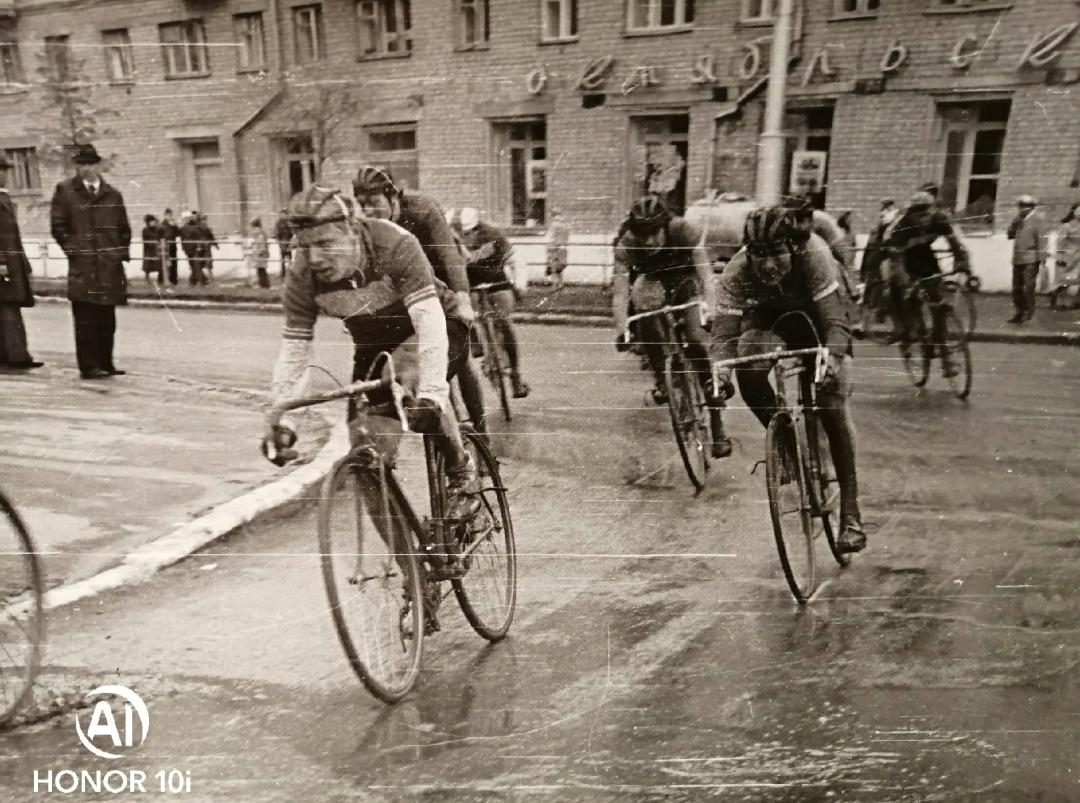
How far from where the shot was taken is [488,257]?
1580mm

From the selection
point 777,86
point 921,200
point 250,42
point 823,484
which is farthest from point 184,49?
point 823,484

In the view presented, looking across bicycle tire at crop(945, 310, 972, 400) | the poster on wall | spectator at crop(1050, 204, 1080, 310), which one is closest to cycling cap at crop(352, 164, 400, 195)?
the poster on wall

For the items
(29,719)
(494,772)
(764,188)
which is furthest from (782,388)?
(29,719)

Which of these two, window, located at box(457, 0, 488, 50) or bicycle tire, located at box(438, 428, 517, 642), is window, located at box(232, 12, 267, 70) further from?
bicycle tire, located at box(438, 428, 517, 642)

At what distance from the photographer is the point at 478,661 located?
1.97 metres

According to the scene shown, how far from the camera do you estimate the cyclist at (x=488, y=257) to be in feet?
5.16

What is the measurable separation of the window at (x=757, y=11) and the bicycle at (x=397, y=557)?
1047 millimetres

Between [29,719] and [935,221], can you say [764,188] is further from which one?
[29,719]

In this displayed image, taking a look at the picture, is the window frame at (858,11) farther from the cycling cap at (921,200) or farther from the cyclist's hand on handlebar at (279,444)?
the cyclist's hand on handlebar at (279,444)

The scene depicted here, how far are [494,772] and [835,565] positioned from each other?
1.20 metres

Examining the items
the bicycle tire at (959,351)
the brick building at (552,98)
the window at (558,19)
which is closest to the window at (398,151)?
the brick building at (552,98)

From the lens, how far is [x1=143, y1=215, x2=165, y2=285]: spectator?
1.59 meters

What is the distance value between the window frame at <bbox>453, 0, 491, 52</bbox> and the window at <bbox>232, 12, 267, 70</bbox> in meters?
0.41

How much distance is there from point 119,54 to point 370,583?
4.21 ft
